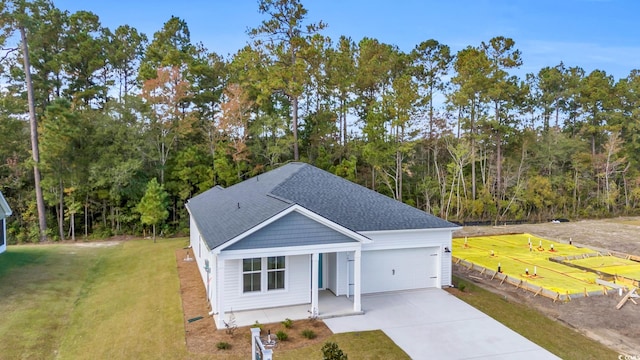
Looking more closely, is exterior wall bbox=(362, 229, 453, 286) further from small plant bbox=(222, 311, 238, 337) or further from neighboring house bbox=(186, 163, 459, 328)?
small plant bbox=(222, 311, 238, 337)

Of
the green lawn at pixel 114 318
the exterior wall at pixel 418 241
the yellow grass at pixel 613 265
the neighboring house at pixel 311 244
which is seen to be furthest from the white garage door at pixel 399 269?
the yellow grass at pixel 613 265

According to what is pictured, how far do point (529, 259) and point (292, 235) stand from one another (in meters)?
13.5

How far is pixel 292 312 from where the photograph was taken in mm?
12070

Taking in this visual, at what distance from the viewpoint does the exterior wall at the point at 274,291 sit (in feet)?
38.8

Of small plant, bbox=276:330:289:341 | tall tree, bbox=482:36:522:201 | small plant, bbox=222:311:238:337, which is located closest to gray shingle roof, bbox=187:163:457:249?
small plant, bbox=222:311:238:337

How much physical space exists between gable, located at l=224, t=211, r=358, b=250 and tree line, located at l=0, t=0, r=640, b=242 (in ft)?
49.1

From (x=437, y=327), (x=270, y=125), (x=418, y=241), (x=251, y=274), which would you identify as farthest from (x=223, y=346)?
(x=270, y=125)

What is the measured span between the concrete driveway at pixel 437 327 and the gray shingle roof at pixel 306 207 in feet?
8.45

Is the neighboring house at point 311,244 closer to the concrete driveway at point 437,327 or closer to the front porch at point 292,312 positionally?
the front porch at point 292,312

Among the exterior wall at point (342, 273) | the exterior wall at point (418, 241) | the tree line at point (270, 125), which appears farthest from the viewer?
the tree line at point (270, 125)

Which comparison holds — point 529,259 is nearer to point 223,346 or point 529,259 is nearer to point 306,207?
point 306,207

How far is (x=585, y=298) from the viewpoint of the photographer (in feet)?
45.6

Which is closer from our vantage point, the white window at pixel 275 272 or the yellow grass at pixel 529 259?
the white window at pixel 275 272

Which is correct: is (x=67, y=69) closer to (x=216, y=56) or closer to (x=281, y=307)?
(x=216, y=56)
